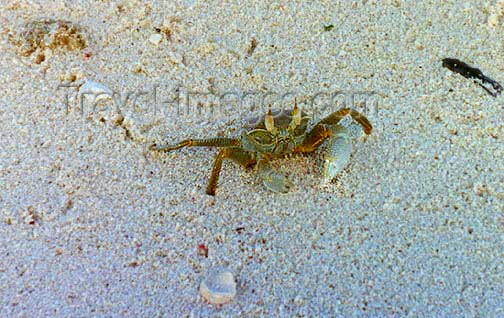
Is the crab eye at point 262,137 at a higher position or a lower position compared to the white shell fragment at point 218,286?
higher

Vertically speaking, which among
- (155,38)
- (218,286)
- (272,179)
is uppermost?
(155,38)

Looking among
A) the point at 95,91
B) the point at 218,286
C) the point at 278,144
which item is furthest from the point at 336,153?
the point at 95,91

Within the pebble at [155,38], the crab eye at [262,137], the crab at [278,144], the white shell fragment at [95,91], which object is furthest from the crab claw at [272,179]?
the pebble at [155,38]

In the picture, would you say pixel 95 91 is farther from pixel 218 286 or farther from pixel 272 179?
pixel 218 286

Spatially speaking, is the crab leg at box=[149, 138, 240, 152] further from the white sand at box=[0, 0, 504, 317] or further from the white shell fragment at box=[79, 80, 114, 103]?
the white shell fragment at box=[79, 80, 114, 103]

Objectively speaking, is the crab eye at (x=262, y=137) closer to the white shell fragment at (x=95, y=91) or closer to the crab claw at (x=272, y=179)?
the crab claw at (x=272, y=179)

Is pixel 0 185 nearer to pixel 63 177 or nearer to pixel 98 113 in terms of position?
pixel 63 177
